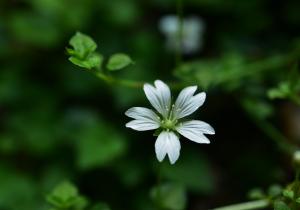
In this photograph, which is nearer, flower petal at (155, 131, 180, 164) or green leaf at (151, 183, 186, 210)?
flower petal at (155, 131, 180, 164)

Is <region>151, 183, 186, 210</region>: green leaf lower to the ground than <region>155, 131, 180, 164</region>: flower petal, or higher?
lower

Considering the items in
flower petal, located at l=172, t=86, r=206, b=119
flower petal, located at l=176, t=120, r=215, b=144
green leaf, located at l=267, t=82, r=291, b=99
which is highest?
green leaf, located at l=267, t=82, r=291, b=99

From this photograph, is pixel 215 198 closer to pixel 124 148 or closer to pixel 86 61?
pixel 124 148

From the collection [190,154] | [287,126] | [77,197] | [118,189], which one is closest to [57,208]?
[77,197]

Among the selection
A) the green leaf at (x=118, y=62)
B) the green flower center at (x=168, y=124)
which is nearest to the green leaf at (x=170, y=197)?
the green flower center at (x=168, y=124)

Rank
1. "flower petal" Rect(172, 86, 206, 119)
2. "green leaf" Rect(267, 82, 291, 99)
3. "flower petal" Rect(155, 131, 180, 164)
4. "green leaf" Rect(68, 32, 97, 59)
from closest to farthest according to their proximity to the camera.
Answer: "flower petal" Rect(155, 131, 180, 164), "flower petal" Rect(172, 86, 206, 119), "green leaf" Rect(68, 32, 97, 59), "green leaf" Rect(267, 82, 291, 99)

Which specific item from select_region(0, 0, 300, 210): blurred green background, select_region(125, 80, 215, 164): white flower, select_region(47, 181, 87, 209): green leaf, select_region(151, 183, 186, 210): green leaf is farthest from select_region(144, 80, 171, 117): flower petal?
select_region(0, 0, 300, 210): blurred green background

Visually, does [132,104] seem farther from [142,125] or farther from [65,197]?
[142,125]

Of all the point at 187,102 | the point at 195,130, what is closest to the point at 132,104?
the point at 187,102

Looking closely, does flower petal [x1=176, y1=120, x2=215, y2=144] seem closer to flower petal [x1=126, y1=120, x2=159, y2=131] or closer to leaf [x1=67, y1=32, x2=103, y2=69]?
flower petal [x1=126, y1=120, x2=159, y2=131]
